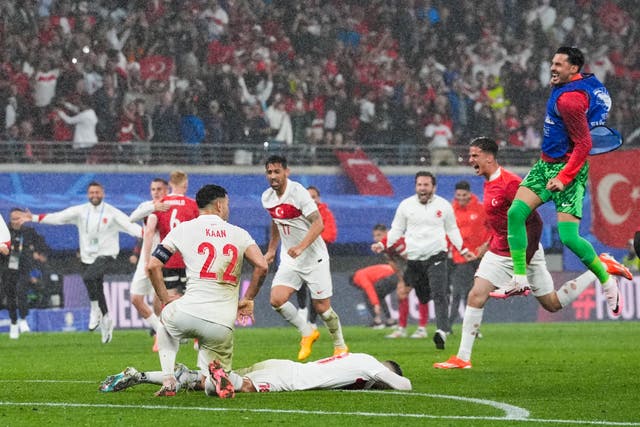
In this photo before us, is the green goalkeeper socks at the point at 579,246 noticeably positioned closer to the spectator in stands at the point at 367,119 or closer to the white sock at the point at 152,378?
the white sock at the point at 152,378

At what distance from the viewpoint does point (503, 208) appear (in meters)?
12.4

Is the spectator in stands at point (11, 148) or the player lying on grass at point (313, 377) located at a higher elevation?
the spectator in stands at point (11, 148)

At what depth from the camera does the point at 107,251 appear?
19.1 metres

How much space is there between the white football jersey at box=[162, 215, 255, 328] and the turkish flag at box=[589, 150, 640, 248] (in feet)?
57.0

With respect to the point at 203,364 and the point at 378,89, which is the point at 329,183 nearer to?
the point at 378,89

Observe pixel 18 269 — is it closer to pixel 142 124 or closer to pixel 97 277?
pixel 97 277

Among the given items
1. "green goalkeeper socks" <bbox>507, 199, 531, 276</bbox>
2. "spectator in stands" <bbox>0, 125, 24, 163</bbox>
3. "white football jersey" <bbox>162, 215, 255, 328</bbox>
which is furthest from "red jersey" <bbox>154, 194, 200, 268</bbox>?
"spectator in stands" <bbox>0, 125, 24, 163</bbox>

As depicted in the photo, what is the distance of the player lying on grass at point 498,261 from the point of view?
483 inches

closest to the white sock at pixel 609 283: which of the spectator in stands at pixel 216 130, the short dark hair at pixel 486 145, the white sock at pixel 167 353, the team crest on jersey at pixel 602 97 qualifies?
the team crest on jersey at pixel 602 97

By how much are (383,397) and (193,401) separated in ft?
4.42

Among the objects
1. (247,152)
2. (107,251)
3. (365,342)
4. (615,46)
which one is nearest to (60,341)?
(107,251)

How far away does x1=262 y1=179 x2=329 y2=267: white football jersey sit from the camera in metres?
13.9

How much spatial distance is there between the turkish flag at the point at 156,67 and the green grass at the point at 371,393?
10057mm

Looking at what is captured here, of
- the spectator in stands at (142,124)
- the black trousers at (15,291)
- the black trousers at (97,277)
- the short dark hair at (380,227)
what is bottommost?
the black trousers at (15,291)
